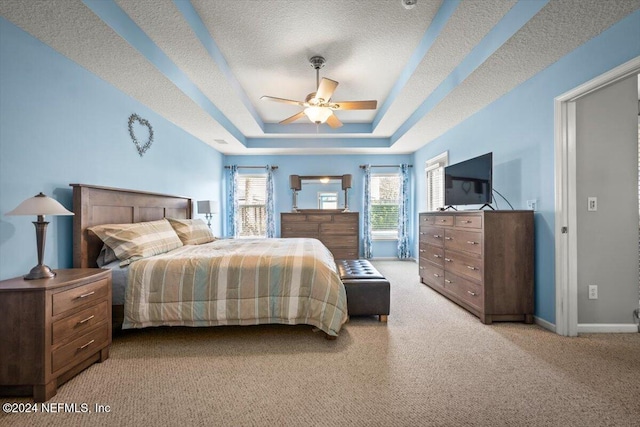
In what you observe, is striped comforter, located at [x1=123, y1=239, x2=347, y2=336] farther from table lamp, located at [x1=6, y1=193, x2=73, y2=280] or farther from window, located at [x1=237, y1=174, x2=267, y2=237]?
window, located at [x1=237, y1=174, x2=267, y2=237]

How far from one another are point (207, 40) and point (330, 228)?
366 cm

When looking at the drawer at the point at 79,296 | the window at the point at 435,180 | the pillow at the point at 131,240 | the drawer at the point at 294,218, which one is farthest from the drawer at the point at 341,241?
the drawer at the point at 79,296

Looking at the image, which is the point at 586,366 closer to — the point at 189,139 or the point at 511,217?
the point at 511,217

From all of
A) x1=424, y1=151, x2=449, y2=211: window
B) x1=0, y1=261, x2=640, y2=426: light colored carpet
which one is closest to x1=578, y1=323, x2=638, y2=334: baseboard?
x1=0, y1=261, x2=640, y2=426: light colored carpet

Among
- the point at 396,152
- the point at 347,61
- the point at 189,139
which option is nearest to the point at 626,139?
the point at 347,61

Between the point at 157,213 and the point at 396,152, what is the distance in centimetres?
500

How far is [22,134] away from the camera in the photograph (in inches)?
79.7

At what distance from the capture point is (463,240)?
3.10 m

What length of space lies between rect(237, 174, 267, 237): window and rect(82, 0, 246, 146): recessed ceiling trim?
8.77 ft

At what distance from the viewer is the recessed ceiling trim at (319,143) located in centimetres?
579

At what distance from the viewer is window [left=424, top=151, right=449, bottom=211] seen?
16.2ft

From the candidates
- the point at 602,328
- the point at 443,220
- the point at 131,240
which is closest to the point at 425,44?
the point at 443,220

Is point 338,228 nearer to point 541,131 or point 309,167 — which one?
point 309,167

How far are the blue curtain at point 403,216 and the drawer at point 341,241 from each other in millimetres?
1542
